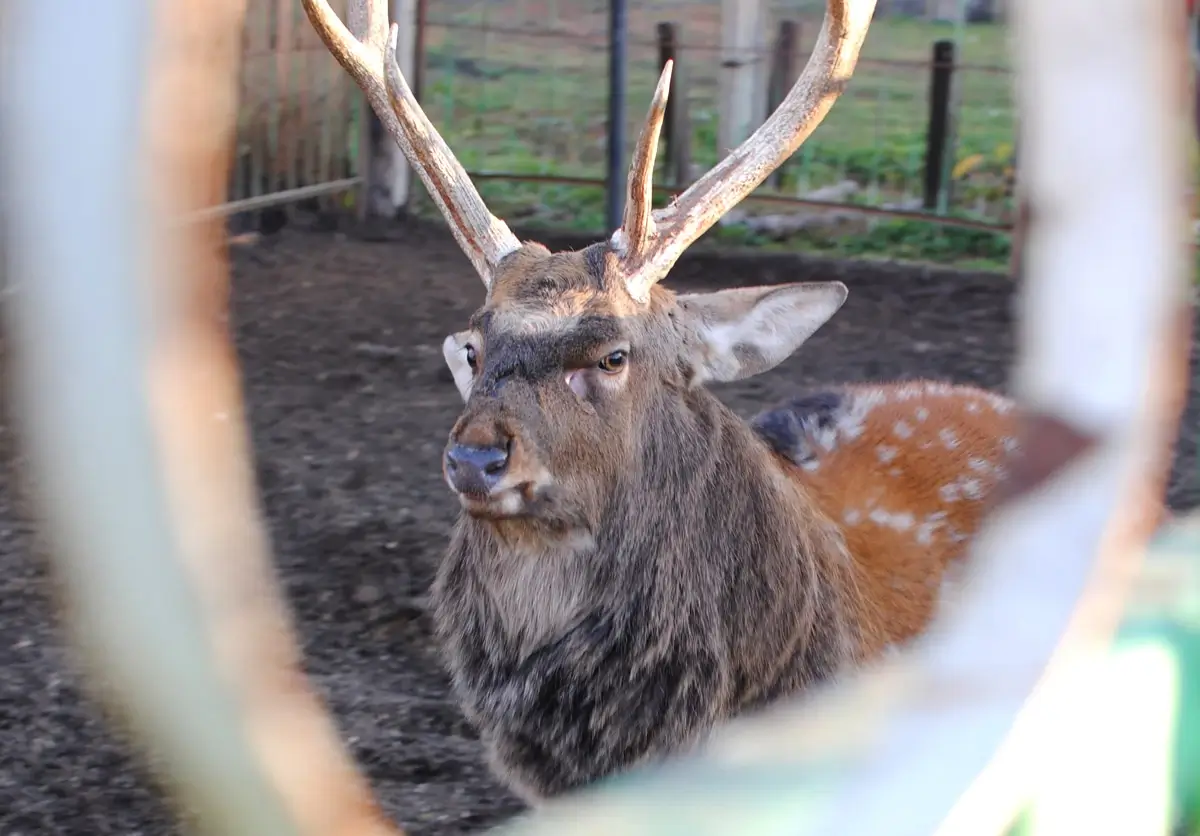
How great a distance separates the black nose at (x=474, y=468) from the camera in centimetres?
294

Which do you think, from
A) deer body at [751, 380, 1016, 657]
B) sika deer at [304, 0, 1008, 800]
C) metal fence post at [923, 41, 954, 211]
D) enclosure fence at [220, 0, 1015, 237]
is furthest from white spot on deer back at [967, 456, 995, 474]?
metal fence post at [923, 41, 954, 211]

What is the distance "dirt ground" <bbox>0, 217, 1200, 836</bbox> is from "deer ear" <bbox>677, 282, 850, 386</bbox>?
1.12 metres

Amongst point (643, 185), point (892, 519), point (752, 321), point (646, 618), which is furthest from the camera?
point (892, 519)

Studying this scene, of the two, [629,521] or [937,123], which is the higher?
[937,123]

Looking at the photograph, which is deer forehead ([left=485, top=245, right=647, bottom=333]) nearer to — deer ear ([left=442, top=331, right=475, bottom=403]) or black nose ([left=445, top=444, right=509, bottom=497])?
deer ear ([left=442, top=331, right=475, bottom=403])

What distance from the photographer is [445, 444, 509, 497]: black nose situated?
2938 mm

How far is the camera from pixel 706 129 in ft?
38.0

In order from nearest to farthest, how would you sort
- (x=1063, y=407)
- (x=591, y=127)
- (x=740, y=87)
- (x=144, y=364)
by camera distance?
(x=144, y=364), (x=1063, y=407), (x=740, y=87), (x=591, y=127)

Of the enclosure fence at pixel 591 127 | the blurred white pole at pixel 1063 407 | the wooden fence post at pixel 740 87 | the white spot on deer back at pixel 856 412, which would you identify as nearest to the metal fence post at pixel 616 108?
the enclosure fence at pixel 591 127

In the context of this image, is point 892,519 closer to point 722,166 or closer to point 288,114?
point 722,166

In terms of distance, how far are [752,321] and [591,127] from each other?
26.6 feet

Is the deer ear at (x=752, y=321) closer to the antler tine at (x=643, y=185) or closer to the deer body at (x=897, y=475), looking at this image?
the antler tine at (x=643, y=185)

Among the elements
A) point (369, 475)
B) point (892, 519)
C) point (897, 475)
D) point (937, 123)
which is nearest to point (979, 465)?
point (897, 475)

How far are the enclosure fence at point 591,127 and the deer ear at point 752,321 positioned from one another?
5.23 metres
